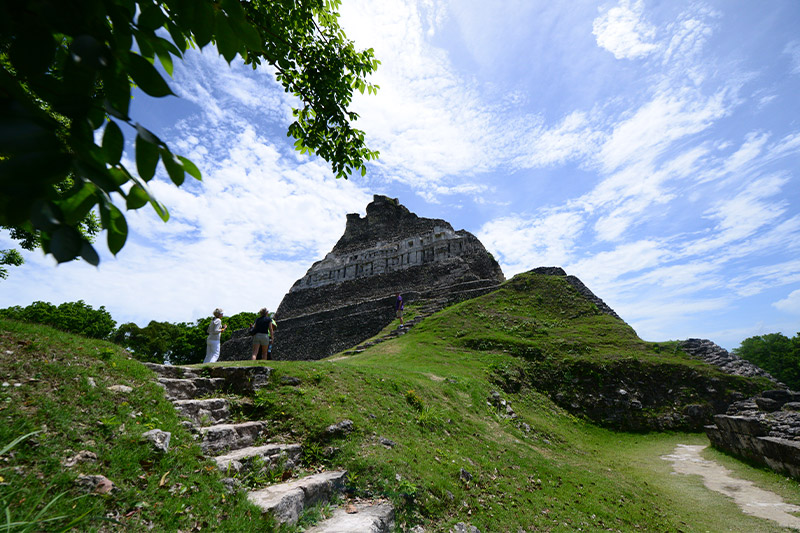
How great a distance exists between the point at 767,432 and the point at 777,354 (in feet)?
135

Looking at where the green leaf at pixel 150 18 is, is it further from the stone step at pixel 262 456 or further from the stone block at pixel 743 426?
the stone block at pixel 743 426

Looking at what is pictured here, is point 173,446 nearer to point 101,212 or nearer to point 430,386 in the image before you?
point 101,212

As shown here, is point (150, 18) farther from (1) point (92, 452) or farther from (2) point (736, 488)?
(2) point (736, 488)

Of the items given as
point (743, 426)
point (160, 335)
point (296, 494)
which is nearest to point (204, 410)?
point (296, 494)

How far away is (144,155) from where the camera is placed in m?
1.14

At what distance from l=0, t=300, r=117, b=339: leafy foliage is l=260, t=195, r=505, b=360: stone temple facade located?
24.3 meters

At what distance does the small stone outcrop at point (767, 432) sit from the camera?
7953 millimetres

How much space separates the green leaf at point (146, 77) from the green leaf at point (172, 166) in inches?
9.4

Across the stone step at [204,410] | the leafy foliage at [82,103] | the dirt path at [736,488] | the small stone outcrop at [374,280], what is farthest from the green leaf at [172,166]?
the small stone outcrop at [374,280]

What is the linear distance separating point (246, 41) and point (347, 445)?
5291 mm

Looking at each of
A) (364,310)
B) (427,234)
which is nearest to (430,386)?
(364,310)

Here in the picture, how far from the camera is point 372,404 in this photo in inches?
282

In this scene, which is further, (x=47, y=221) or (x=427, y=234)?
(x=427, y=234)

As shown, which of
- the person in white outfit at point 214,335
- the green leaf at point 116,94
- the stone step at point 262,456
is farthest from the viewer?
the person in white outfit at point 214,335
